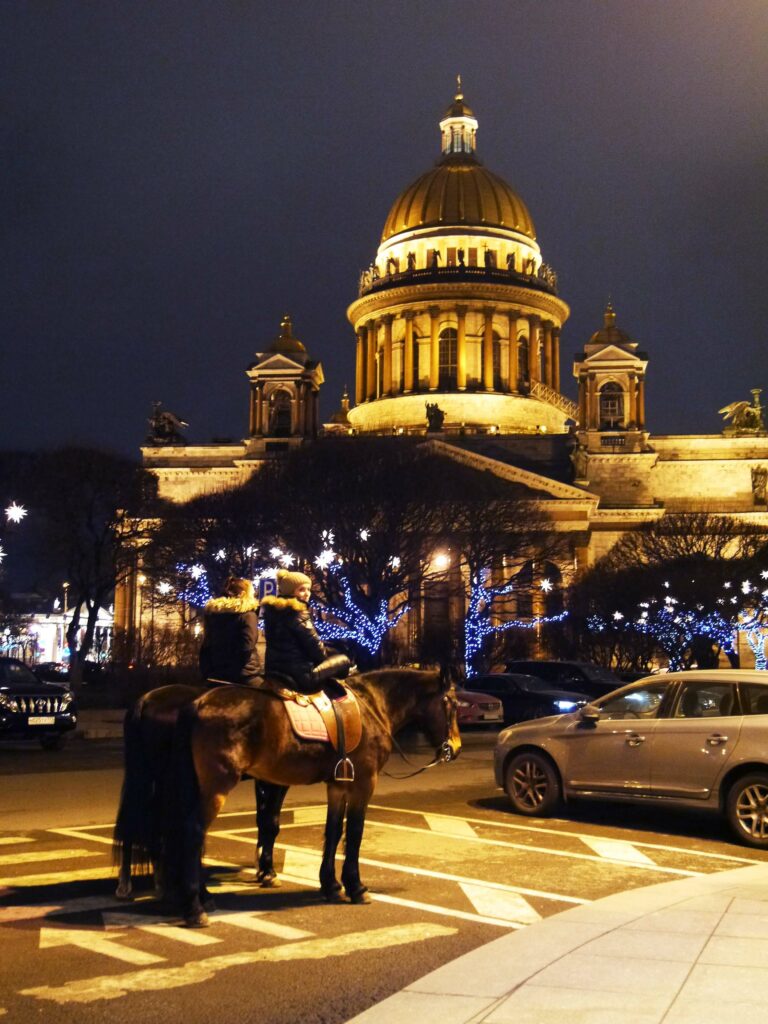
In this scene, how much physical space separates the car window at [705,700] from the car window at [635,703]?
26 centimetres

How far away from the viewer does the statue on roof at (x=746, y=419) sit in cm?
8231

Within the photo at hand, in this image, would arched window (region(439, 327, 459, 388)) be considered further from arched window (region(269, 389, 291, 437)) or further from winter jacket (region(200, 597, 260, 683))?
winter jacket (region(200, 597, 260, 683))

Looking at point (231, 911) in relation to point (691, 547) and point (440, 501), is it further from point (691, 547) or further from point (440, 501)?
point (691, 547)

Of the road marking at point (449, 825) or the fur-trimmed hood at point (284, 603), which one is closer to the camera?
the fur-trimmed hood at point (284, 603)

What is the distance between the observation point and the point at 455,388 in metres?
91.5

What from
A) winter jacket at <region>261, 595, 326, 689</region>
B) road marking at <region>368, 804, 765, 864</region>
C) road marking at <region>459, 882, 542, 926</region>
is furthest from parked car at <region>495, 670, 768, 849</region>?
winter jacket at <region>261, 595, 326, 689</region>

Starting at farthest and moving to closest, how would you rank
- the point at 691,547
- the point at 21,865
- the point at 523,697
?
the point at 691,547 → the point at 523,697 → the point at 21,865

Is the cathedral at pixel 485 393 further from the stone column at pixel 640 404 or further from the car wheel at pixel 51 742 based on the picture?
the car wheel at pixel 51 742

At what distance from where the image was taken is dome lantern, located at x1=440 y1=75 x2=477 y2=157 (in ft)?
350

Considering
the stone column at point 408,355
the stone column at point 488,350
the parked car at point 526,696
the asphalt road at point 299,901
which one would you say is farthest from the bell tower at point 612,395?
the asphalt road at point 299,901

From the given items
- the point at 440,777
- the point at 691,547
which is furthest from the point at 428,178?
the point at 440,777

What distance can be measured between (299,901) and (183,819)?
4.44ft

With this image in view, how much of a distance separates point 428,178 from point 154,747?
3775 inches

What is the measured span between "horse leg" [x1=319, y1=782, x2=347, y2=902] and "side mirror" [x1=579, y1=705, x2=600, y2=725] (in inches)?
221
